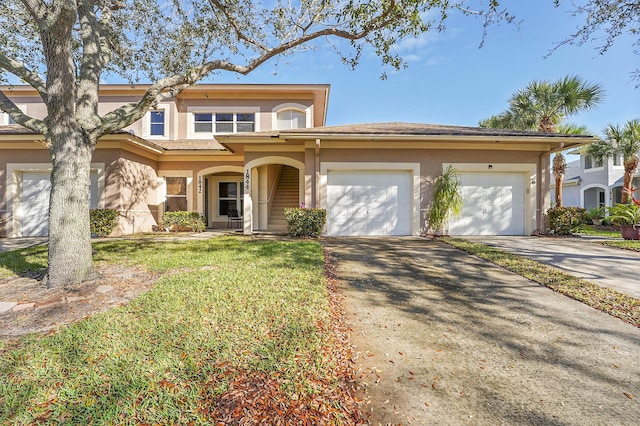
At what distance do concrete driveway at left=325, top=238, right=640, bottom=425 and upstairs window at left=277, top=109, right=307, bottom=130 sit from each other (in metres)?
11.1

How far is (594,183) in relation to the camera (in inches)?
791

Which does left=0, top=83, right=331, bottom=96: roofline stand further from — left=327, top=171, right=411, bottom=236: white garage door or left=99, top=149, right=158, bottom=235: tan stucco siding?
left=327, top=171, right=411, bottom=236: white garage door

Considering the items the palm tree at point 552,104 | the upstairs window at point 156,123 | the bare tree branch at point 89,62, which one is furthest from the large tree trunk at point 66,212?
the palm tree at point 552,104

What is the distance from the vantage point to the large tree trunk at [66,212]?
4.41 metres

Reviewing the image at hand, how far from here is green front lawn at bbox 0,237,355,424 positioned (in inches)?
78.3

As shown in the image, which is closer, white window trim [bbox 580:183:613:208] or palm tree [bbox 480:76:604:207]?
palm tree [bbox 480:76:604:207]

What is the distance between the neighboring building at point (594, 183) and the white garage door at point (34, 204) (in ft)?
91.9

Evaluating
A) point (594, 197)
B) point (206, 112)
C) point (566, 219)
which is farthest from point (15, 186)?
point (594, 197)

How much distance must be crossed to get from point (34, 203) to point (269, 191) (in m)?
8.81

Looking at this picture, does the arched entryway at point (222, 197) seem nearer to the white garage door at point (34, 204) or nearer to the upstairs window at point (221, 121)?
the upstairs window at point (221, 121)

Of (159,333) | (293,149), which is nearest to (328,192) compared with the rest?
(293,149)

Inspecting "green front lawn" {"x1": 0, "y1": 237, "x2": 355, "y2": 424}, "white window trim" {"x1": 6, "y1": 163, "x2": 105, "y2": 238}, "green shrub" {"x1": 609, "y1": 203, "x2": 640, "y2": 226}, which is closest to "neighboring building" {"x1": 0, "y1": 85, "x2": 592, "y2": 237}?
"white window trim" {"x1": 6, "y1": 163, "x2": 105, "y2": 238}

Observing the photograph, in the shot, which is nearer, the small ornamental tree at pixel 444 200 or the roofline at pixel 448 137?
the roofline at pixel 448 137

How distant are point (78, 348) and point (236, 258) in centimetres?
365
